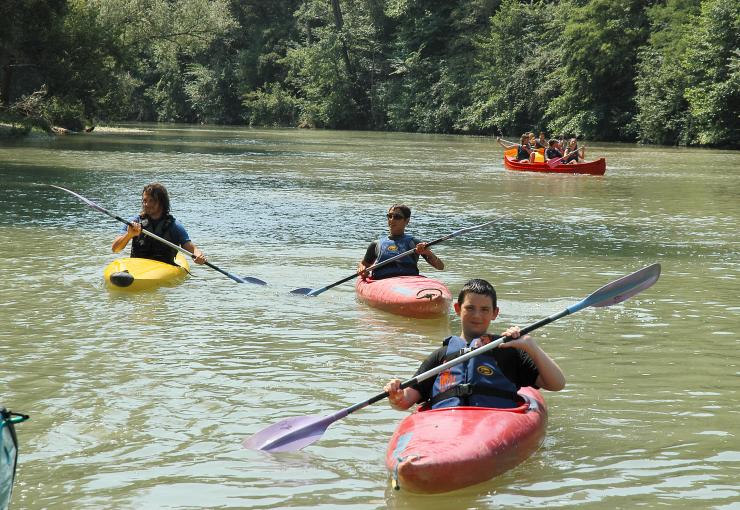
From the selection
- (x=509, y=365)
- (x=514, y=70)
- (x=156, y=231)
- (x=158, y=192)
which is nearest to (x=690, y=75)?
(x=514, y=70)

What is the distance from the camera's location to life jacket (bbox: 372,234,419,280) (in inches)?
370

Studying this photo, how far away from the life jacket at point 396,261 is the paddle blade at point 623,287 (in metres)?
3.58

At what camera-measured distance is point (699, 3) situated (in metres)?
45.2

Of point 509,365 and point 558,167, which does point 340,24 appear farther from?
point 509,365

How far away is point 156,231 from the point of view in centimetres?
1016

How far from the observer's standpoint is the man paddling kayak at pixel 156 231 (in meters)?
9.86

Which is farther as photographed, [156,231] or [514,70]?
[514,70]

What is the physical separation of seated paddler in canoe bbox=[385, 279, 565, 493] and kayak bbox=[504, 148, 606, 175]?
21.2 m

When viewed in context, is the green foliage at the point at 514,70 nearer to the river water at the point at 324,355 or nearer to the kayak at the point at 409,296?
the river water at the point at 324,355

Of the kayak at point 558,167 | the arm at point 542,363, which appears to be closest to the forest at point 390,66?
the kayak at point 558,167

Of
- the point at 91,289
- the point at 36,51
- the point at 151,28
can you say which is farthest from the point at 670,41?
the point at 91,289

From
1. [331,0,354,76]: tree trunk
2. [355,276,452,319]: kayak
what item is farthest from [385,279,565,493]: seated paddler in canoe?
[331,0,354,76]: tree trunk

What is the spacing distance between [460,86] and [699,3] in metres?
17.6

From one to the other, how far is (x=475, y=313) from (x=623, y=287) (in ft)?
3.59
